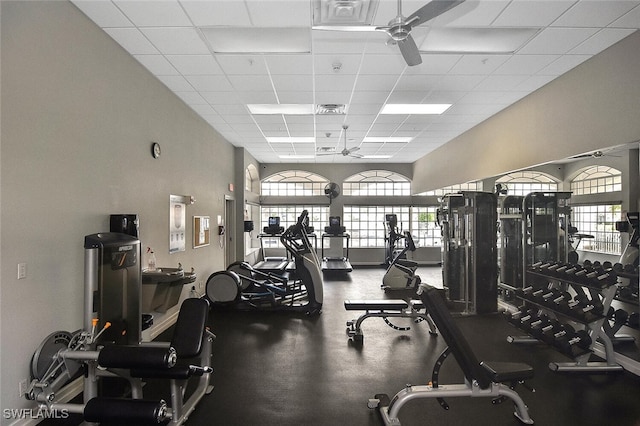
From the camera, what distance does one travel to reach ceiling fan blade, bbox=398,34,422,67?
8.73 ft

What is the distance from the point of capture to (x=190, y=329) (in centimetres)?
256

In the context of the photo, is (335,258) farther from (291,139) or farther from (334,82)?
(334,82)

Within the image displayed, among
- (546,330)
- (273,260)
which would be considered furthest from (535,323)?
(273,260)

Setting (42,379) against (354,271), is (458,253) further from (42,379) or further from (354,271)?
(42,379)

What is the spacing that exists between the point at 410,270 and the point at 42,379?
243 inches

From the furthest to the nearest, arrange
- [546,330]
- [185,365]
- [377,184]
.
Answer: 1. [377,184]
2. [546,330]
3. [185,365]

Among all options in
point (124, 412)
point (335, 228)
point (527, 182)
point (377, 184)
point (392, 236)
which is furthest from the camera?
point (377, 184)

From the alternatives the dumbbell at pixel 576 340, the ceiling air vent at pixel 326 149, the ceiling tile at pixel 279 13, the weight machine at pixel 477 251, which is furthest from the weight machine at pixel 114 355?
the ceiling air vent at pixel 326 149

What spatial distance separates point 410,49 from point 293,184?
8652 millimetres

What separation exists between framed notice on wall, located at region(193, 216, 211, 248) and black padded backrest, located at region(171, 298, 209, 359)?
3.28 metres

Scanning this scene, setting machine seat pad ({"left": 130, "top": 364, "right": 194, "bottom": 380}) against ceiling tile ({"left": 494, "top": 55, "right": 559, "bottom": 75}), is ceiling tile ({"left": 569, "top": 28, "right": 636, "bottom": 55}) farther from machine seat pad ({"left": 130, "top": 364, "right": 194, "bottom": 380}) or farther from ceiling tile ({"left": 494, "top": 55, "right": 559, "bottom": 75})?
machine seat pad ({"left": 130, "top": 364, "right": 194, "bottom": 380})

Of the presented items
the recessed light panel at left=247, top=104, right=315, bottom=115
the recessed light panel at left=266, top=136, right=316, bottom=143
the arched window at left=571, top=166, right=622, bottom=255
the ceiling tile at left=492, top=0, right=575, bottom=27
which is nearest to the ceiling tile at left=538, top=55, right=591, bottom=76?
the ceiling tile at left=492, top=0, right=575, bottom=27

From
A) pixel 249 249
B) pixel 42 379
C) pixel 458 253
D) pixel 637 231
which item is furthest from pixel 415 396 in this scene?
pixel 249 249

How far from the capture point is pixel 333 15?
2.95 m
